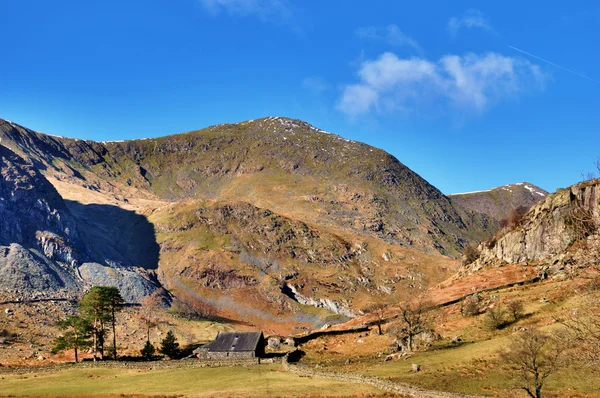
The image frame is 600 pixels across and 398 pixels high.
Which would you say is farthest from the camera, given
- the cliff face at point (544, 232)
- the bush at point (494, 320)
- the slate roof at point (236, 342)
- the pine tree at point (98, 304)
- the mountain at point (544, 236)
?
the cliff face at point (544, 232)

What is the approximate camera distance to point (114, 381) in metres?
62.0

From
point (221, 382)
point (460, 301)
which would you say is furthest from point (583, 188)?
point (221, 382)

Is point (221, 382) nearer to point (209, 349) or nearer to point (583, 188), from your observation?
point (209, 349)

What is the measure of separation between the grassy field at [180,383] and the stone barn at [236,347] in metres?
9.44

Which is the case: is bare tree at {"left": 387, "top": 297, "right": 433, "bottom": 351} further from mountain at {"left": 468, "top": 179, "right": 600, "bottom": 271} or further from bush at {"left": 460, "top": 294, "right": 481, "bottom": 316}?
mountain at {"left": 468, "top": 179, "right": 600, "bottom": 271}

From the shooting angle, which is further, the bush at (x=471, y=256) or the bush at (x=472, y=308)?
the bush at (x=471, y=256)

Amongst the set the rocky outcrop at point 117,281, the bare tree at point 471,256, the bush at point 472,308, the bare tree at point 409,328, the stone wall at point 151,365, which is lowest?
the stone wall at point 151,365

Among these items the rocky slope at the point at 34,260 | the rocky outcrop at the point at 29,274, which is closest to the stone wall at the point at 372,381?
the rocky slope at the point at 34,260

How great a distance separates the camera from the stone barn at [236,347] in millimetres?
78562

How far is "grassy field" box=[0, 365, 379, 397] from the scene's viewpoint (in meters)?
50.6

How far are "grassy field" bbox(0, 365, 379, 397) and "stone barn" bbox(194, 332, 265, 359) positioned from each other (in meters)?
9.44

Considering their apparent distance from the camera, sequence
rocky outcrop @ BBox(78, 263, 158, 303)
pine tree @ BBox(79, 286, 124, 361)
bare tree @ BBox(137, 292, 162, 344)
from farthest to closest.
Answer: rocky outcrop @ BBox(78, 263, 158, 303)
bare tree @ BBox(137, 292, 162, 344)
pine tree @ BBox(79, 286, 124, 361)

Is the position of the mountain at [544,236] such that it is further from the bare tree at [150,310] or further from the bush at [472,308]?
the bare tree at [150,310]

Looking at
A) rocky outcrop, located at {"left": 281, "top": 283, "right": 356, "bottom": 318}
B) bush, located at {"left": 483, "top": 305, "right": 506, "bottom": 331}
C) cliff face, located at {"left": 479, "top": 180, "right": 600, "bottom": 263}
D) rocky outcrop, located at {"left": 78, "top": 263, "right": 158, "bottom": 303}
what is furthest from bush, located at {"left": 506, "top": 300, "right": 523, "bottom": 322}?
rocky outcrop, located at {"left": 78, "top": 263, "right": 158, "bottom": 303}
